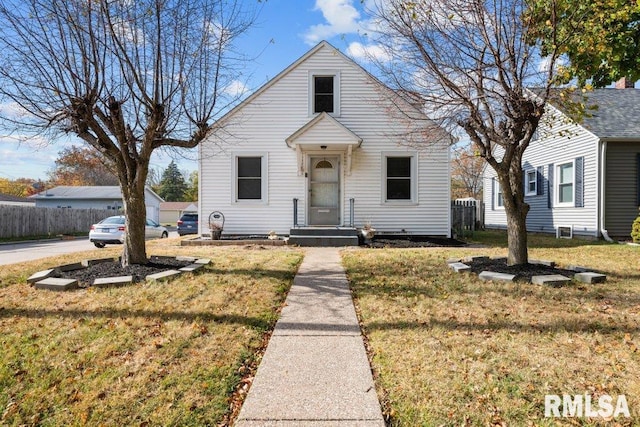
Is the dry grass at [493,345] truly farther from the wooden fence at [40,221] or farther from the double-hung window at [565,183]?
the wooden fence at [40,221]

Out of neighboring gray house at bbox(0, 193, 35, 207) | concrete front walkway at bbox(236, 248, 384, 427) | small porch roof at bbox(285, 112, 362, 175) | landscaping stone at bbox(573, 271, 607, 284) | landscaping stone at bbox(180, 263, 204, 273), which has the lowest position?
concrete front walkway at bbox(236, 248, 384, 427)

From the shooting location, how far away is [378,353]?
3.54m

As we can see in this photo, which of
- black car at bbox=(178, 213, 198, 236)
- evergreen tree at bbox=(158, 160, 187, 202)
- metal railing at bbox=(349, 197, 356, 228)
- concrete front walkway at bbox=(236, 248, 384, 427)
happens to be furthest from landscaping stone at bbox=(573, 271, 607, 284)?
evergreen tree at bbox=(158, 160, 187, 202)

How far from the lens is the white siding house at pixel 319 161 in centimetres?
1273

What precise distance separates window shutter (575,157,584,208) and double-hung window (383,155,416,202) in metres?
6.32

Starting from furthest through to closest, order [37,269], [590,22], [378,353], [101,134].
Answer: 1. [37,269]
2. [101,134]
3. [590,22]
4. [378,353]

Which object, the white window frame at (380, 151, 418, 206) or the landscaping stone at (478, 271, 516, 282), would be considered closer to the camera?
the landscaping stone at (478, 271, 516, 282)

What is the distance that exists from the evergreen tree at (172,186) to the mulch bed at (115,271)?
6428 cm

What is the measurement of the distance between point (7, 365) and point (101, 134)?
4.00m

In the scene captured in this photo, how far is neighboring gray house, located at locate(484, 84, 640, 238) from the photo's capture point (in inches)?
501

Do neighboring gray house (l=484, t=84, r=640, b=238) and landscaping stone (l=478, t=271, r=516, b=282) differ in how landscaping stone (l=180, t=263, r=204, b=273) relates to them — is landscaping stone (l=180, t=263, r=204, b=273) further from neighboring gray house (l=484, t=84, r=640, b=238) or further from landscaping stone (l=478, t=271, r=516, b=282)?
neighboring gray house (l=484, t=84, r=640, b=238)

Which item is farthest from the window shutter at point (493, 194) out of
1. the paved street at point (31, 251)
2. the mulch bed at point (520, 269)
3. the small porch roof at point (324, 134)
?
the paved street at point (31, 251)

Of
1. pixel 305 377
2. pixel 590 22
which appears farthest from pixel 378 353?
pixel 590 22

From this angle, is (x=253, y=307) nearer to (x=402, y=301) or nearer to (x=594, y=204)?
(x=402, y=301)
